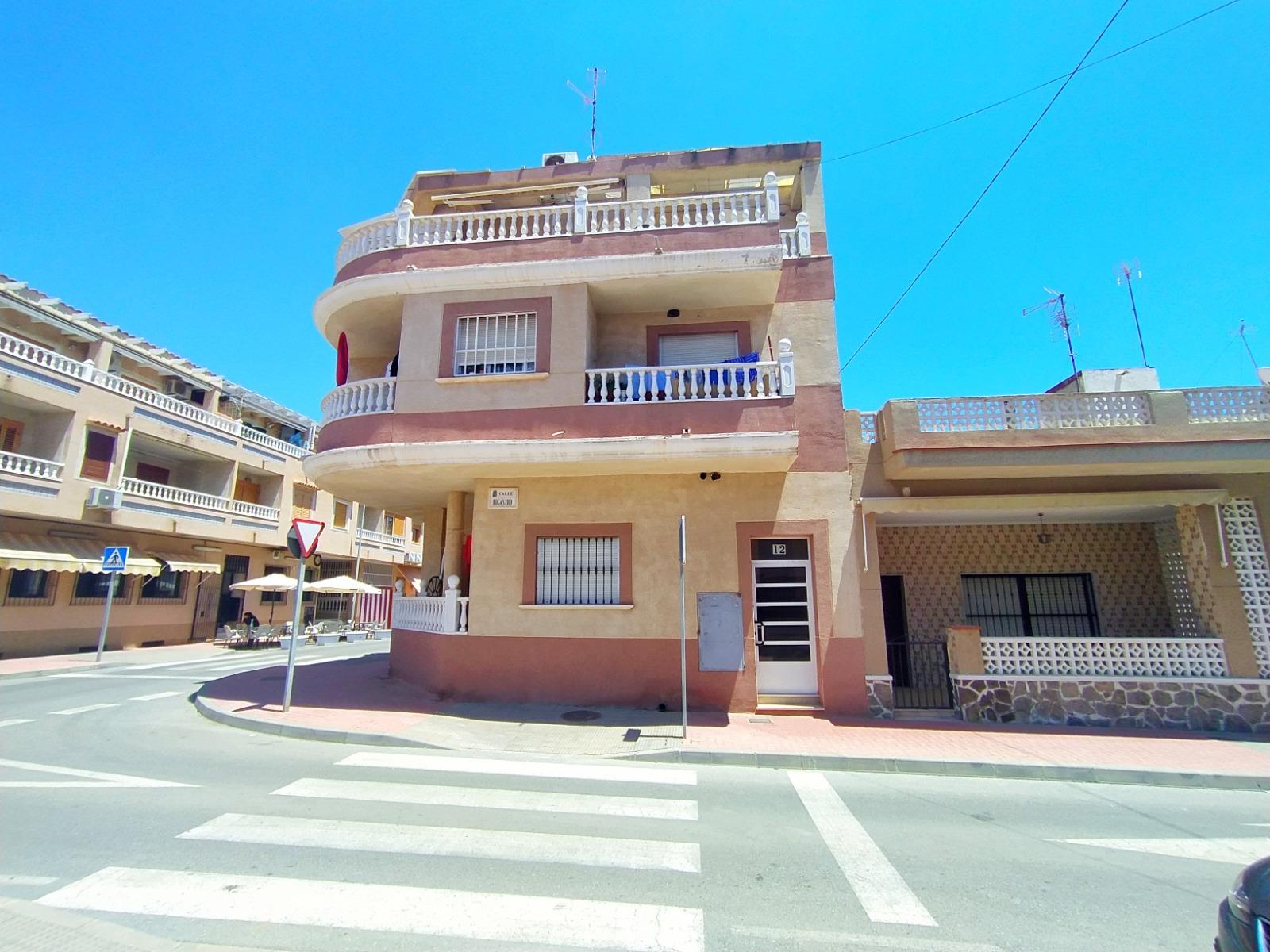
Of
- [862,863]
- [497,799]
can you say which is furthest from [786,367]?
[497,799]

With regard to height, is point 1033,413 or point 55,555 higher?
point 1033,413

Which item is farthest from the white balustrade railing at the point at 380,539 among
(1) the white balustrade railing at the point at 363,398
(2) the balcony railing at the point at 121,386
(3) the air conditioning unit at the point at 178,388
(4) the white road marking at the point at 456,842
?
(4) the white road marking at the point at 456,842

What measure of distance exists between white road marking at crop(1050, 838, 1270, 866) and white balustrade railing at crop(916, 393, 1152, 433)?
621 cm

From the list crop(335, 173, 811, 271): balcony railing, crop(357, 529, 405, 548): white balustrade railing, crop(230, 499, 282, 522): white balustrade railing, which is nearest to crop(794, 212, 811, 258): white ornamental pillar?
crop(335, 173, 811, 271): balcony railing

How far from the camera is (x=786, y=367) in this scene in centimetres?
958

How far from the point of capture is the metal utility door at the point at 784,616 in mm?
9859

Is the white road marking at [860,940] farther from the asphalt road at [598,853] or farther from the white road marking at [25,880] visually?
the white road marking at [25,880]

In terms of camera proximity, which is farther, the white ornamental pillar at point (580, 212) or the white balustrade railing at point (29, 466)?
the white balustrade railing at point (29, 466)

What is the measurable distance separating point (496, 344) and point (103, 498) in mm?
17947

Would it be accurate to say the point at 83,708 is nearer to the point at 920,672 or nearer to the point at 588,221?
the point at 588,221

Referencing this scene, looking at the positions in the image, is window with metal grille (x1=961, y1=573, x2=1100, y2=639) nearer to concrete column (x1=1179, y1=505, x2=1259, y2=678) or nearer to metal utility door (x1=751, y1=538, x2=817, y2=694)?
concrete column (x1=1179, y1=505, x2=1259, y2=678)

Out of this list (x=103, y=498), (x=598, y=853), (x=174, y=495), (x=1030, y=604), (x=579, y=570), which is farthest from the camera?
(x=174, y=495)

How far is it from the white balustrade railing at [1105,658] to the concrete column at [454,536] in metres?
9.58

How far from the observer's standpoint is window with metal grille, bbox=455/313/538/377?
10.3 metres
